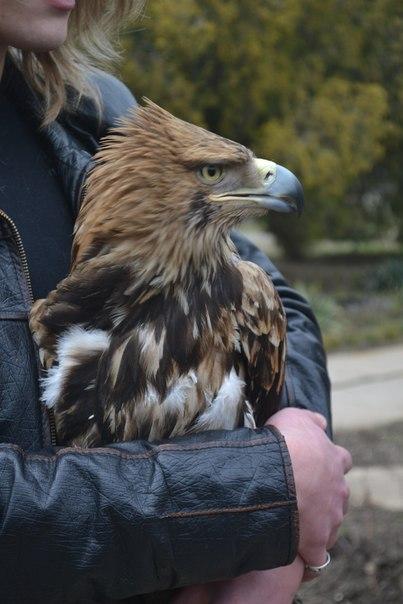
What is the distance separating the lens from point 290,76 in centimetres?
1230

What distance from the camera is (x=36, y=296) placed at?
2016 mm

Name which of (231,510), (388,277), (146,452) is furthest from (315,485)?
(388,277)

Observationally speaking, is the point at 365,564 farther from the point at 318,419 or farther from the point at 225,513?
the point at 225,513

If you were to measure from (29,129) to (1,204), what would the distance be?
0.28 meters

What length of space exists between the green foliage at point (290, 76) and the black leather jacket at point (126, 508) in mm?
9473

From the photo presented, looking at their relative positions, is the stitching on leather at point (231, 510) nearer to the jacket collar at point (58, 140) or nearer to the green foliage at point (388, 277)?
the jacket collar at point (58, 140)

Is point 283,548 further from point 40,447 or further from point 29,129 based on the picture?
point 29,129

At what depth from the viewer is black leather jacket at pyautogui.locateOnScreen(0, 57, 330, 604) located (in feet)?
5.26

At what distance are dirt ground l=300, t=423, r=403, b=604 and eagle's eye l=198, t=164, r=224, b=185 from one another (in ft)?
8.32

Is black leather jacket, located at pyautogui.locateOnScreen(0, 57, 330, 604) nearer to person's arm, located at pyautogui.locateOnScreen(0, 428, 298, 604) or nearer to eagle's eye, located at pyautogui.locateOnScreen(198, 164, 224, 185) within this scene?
person's arm, located at pyautogui.locateOnScreen(0, 428, 298, 604)

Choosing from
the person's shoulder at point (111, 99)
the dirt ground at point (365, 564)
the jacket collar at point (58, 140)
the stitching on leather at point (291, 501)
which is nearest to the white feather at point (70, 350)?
the jacket collar at point (58, 140)

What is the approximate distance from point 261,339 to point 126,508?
582 millimetres

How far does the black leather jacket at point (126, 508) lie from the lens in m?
1.60

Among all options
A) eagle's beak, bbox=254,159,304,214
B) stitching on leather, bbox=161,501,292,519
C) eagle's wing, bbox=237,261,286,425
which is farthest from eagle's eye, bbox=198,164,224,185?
stitching on leather, bbox=161,501,292,519
